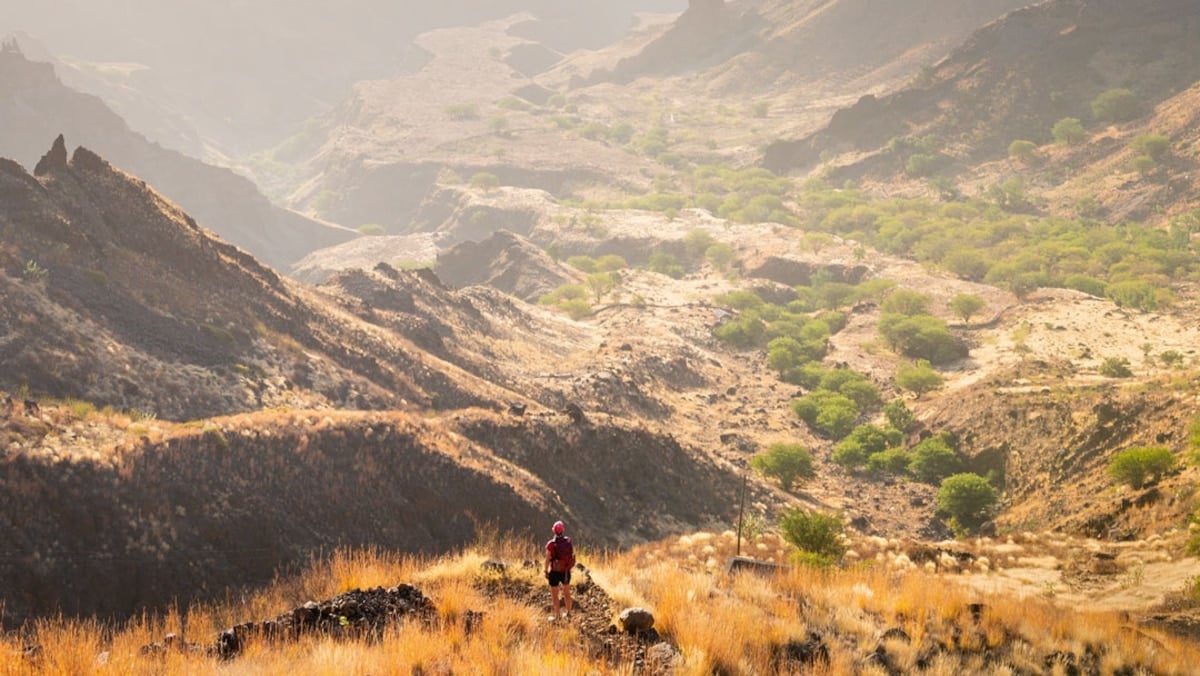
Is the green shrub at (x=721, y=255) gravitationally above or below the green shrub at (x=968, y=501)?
above

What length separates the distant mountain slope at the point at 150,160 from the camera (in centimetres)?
11362

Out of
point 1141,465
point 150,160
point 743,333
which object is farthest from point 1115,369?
point 150,160

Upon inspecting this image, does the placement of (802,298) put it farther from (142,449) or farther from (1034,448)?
(142,449)

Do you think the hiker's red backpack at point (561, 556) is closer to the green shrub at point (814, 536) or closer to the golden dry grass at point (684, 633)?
the golden dry grass at point (684, 633)

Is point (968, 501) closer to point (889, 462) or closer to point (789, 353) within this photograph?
point (889, 462)

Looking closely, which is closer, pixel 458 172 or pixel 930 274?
pixel 930 274

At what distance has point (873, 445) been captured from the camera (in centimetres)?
4191

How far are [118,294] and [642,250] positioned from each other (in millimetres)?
77383

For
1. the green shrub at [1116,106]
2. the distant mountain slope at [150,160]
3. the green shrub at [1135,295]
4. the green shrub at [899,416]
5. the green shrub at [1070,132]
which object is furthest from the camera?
the distant mountain slope at [150,160]

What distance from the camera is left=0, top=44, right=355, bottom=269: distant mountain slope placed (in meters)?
114

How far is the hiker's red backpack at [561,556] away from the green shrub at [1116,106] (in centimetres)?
11458

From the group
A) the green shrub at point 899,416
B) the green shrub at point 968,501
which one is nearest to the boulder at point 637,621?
the green shrub at point 968,501

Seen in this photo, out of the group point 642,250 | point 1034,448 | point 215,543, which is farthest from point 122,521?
point 642,250

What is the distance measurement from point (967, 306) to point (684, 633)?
199 feet
